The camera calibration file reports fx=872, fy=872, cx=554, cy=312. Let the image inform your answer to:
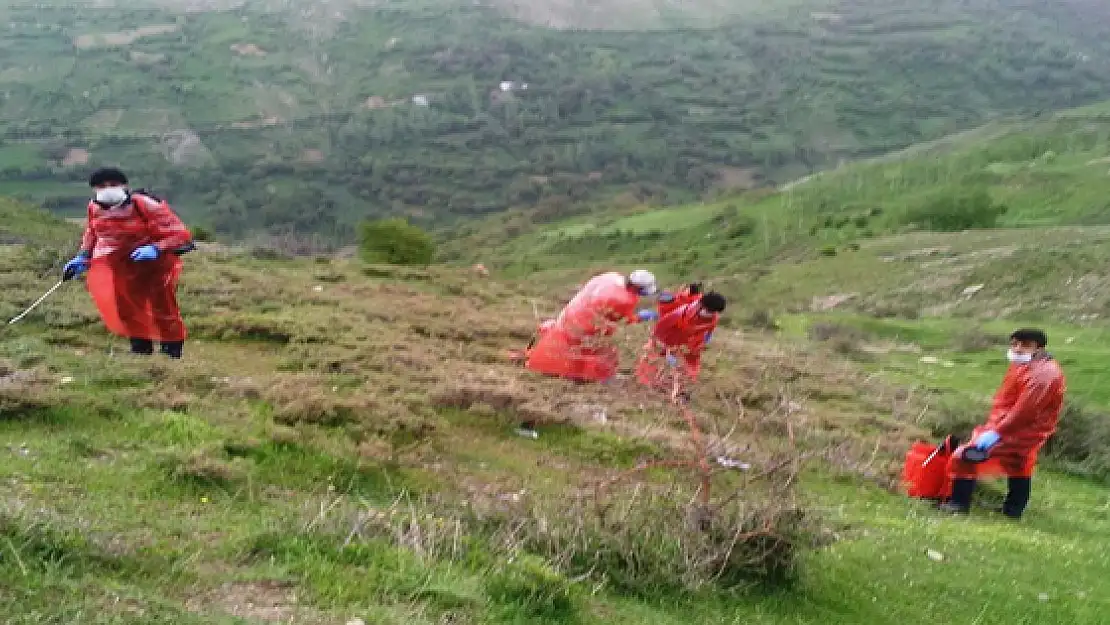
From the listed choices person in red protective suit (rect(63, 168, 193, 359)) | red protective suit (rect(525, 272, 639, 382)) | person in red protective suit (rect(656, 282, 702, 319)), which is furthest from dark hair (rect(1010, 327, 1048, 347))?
person in red protective suit (rect(63, 168, 193, 359))

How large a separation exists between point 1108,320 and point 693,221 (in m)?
55.6

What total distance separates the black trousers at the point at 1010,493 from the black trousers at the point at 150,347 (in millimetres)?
8869

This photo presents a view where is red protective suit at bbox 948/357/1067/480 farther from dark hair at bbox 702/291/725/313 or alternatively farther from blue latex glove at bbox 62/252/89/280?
blue latex glove at bbox 62/252/89/280

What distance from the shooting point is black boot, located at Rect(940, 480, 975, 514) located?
Answer: 30.5 ft

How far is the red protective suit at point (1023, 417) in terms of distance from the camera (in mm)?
8812

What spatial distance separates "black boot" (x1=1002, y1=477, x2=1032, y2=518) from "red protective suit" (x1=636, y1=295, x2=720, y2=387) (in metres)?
3.92

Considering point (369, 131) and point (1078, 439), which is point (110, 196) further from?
point (369, 131)

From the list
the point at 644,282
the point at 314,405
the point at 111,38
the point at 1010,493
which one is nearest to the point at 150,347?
the point at 314,405

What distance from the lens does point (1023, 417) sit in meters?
8.87

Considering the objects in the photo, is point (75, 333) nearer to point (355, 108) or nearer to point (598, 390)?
point (598, 390)

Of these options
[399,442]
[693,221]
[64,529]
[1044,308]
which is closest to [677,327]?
[399,442]

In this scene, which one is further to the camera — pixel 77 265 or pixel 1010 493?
pixel 77 265

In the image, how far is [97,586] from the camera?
12.5 ft

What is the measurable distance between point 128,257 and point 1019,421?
9694 mm
